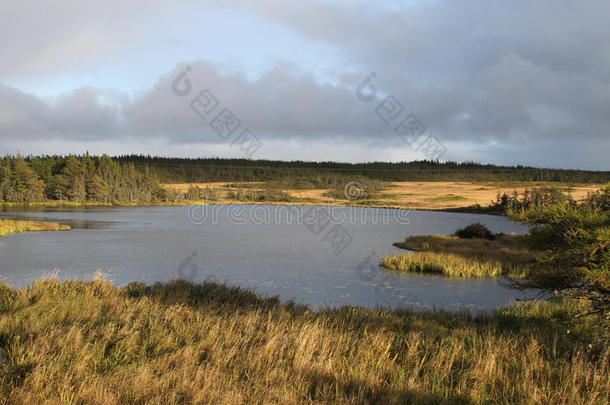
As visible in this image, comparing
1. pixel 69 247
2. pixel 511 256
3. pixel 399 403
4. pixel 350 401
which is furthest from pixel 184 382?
pixel 69 247

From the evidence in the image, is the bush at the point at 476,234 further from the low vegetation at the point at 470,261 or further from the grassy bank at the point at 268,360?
the grassy bank at the point at 268,360

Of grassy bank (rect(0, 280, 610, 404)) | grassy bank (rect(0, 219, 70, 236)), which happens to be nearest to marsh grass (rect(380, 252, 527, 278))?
grassy bank (rect(0, 280, 610, 404))

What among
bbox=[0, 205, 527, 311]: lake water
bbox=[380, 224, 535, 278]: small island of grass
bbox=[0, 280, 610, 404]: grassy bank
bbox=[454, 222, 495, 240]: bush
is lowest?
bbox=[0, 205, 527, 311]: lake water

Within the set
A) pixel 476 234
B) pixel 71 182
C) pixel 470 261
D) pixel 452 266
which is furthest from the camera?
pixel 71 182

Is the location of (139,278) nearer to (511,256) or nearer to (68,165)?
(511,256)

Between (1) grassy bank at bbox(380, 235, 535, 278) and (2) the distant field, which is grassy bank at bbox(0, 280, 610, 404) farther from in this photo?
(2) the distant field

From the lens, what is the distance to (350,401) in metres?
6.47

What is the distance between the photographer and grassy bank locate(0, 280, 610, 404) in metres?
6.57

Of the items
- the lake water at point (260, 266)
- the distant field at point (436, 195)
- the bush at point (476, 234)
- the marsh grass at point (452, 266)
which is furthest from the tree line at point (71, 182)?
the marsh grass at point (452, 266)

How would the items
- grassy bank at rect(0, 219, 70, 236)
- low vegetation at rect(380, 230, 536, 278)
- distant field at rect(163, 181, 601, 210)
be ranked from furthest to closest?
distant field at rect(163, 181, 601, 210), grassy bank at rect(0, 219, 70, 236), low vegetation at rect(380, 230, 536, 278)

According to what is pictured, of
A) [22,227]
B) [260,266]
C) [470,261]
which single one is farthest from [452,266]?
[22,227]

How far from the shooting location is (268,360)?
8109mm

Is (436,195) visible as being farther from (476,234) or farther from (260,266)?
(260,266)

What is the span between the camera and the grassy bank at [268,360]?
657 centimetres
